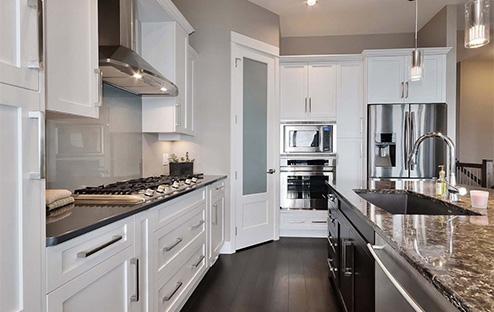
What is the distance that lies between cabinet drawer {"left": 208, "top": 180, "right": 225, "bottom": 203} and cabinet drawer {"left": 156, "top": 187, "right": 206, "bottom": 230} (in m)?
Result: 0.25

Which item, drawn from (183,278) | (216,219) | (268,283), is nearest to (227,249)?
(216,219)

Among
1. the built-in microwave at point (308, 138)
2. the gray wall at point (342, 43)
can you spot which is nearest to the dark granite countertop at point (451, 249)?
the built-in microwave at point (308, 138)

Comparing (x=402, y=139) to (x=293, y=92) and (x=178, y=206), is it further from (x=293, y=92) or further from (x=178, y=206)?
(x=178, y=206)

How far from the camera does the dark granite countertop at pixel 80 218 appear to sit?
1.22 metres

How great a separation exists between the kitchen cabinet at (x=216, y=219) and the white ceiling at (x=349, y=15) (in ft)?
8.08

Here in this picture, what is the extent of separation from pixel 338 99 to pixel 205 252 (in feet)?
9.75

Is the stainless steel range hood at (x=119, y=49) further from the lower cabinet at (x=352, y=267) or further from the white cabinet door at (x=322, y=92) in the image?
the white cabinet door at (x=322, y=92)

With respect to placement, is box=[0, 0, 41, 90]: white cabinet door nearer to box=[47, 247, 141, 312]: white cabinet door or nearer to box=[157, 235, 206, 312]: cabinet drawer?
box=[47, 247, 141, 312]: white cabinet door

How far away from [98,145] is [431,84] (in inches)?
170

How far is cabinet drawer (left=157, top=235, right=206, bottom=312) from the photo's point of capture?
216 centimetres

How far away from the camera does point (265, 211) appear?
15.2 ft

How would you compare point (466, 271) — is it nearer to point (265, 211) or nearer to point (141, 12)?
point (141, 12)

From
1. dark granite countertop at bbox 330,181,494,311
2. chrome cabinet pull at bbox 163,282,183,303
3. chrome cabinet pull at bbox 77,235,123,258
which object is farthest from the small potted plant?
dark granite countertop at bbox 330,181,494,311

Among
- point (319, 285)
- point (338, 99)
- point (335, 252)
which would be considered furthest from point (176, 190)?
point (338, 99)
